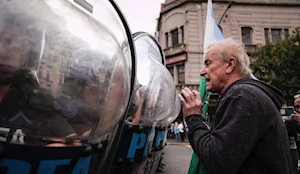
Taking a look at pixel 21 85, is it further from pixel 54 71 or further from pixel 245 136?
pixel 245 136

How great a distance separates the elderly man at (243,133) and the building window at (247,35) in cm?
2248

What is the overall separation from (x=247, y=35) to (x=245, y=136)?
75.7ft

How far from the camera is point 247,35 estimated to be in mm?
22750

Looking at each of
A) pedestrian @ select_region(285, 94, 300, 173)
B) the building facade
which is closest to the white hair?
pedestrian @ select_region(285, 94, 300, 173)

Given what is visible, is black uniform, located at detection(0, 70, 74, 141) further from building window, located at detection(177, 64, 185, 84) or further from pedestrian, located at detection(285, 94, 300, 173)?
building window, located at detection(177, 64, 185, 84)

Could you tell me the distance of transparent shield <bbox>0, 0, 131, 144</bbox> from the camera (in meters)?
1.07

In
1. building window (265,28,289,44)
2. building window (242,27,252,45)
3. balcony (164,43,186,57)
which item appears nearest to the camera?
balcony (164,43,186,57)

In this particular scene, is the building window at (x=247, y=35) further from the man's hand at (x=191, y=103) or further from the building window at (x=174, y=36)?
the man's hand at (x=191, y=103)

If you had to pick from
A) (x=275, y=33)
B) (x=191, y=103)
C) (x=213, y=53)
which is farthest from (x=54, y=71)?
(x=275, y=33)

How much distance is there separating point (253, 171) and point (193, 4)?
21.9 meters

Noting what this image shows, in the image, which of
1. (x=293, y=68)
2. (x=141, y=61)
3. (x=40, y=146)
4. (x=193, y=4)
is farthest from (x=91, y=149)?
(x=193, y=4)

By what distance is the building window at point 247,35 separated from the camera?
22625 millimetres

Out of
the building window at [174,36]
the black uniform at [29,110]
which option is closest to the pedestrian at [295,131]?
the black uniform at [29,110]

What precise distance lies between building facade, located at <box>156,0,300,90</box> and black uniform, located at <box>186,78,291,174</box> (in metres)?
20.1
